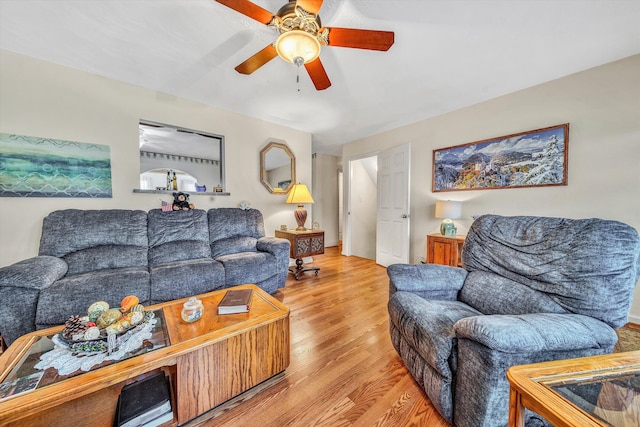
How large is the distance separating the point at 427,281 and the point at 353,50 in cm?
197

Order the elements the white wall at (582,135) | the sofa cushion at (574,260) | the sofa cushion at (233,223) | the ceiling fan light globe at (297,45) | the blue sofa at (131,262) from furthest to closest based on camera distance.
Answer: the sofa cushion at (233,223)
the white wall at (582,135)
the blue sofa at (131,262)
the ceiling fan light globe at (297,45)
the sofa cushion at (574,260)

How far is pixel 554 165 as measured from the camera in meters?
2.27

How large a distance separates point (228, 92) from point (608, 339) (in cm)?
346

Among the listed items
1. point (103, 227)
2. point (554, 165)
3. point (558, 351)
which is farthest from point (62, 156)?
point (554, 165)

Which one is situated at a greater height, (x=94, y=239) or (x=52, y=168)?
(x=52, y=168)

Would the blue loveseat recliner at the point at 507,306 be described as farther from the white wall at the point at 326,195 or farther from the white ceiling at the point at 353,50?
the white wall at the point at 326,195

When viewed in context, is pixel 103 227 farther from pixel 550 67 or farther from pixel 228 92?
pixel 550 67

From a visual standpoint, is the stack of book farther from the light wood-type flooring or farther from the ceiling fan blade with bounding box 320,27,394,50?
the ceiling fan blade with bounding box 320,27,394,50

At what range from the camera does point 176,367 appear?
98 cm

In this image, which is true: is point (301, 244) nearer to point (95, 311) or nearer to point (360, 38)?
point (95, 311)

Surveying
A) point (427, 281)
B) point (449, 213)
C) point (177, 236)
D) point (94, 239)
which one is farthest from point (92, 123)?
point (449, 213)

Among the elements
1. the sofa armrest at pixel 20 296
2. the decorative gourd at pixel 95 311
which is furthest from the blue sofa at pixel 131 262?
the decorative gourd at pixel 95 311

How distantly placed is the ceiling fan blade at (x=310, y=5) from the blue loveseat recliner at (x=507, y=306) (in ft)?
5.57

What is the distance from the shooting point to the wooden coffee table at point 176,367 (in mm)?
786
